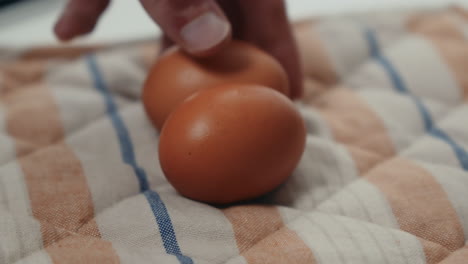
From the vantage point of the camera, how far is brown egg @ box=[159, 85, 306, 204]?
500 mm

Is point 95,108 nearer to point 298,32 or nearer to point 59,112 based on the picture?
point 59,112

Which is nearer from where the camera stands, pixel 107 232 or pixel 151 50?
pixel 107 232

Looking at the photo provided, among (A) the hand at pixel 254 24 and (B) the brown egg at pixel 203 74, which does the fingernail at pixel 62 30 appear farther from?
(B) the brown egg at pixel 203 74

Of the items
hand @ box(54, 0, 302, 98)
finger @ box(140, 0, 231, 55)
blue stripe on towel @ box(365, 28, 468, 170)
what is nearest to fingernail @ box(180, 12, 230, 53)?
finger @ box(140, 0, 231, 55)

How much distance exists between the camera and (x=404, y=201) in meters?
0.54

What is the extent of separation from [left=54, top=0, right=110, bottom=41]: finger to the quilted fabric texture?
76mm

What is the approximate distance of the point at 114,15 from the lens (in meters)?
1.16

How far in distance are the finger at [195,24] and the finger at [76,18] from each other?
167mm

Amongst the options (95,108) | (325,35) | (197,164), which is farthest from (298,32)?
(197,164)

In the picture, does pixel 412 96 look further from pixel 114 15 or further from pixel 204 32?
pixel 114 15

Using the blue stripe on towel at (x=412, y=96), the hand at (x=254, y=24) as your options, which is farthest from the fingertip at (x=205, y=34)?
the blue stripe on towel at (x=412, y=96)

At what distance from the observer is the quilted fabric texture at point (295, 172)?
0.49m

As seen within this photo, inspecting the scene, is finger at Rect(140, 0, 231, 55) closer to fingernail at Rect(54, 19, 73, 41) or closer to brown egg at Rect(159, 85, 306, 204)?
brown egg at Rect(159, 85, 306, 204)

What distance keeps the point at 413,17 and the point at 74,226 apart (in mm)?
634
